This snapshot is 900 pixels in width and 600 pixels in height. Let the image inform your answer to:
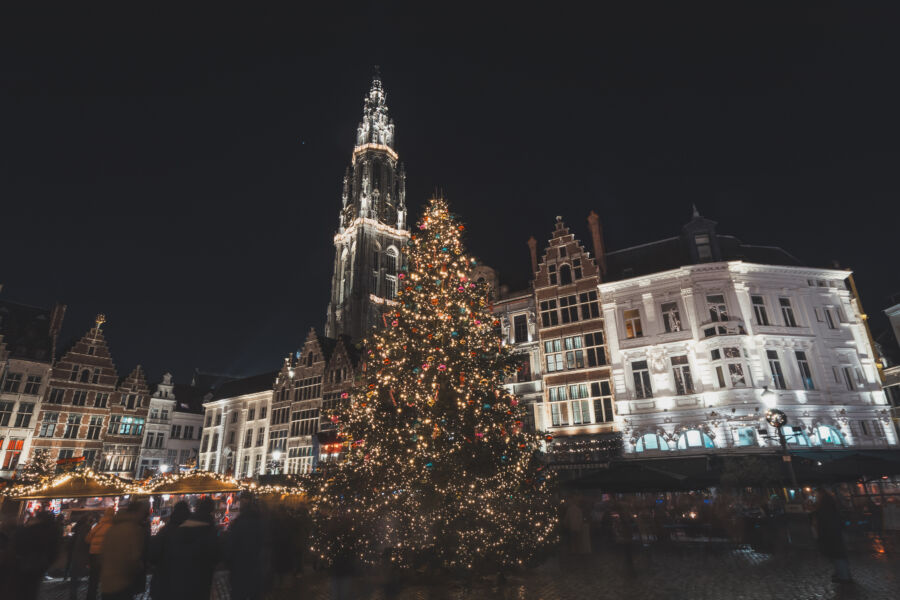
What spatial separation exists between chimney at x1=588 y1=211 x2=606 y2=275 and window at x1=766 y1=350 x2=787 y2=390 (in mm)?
9400

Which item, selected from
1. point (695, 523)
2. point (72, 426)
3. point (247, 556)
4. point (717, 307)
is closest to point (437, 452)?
point (247, 556)

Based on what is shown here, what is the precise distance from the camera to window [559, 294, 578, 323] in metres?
27.8

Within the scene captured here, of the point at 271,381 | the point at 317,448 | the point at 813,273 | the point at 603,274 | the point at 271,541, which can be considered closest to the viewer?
the point at 271,541

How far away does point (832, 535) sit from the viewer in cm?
914

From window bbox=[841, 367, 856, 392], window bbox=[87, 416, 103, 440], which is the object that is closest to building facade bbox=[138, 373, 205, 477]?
window bbox=[87, 416, 103, 440]

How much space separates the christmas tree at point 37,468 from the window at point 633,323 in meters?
33.2

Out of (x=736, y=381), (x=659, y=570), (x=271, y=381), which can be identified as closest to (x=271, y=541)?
(x=659, y=570)

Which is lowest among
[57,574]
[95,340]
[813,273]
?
[57,574]

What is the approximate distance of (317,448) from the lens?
3900cm

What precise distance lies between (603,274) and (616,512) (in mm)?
13552

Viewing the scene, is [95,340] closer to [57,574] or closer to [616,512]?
[57,574]

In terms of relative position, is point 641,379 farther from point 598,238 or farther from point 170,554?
point 170,554

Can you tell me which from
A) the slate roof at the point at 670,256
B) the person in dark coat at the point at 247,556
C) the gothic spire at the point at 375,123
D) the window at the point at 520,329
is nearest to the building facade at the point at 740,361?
the slate roof at the point at 670,256

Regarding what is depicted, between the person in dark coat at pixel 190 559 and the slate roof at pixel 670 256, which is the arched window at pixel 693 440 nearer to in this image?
the slate roof at pixel 670 256
